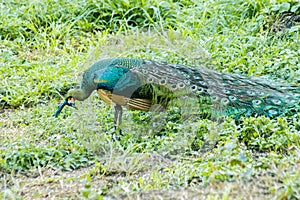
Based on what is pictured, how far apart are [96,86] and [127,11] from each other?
10.1 feet

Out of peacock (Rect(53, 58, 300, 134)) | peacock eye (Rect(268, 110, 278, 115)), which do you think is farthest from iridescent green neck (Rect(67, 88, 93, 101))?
peacock eye (Rect(268, 110, 278, 115))

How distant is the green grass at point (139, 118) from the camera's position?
169 inches

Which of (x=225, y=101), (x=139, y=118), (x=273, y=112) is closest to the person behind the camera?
(x=273, y=112)

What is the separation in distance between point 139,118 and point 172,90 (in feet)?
1.64

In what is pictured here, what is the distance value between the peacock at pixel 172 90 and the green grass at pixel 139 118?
0.56ft

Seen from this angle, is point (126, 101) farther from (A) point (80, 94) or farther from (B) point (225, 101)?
(B) point (225, 101)

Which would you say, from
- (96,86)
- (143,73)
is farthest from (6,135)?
(143,73)

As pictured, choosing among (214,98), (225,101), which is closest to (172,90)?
(214,98)

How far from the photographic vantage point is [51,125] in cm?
584

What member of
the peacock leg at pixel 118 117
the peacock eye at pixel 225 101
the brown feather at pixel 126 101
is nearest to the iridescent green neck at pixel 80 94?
the brown feather at pixel 126 101

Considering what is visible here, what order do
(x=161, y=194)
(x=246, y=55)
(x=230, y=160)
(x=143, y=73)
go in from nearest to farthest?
1. (x=161, y=194)
2. (x=230, y=160)
3. (x=143, y=73)
4. (x=246, y=55)

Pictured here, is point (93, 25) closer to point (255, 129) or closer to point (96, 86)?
point (96, 86)

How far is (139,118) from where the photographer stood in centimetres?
588

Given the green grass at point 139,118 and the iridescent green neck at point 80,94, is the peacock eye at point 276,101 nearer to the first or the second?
Result: the green grass at point 139,118
